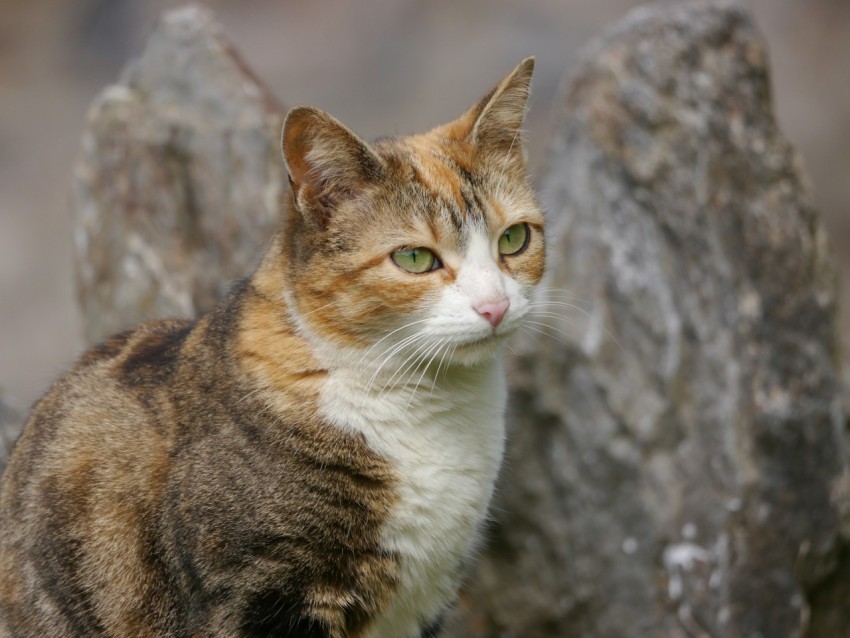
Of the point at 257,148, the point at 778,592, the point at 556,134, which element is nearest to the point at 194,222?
the point at 257,148

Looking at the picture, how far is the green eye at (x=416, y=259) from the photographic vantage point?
2.88 metres

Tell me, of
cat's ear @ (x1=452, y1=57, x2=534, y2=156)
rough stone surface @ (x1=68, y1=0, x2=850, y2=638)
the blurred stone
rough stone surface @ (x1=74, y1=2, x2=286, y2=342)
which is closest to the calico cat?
cat's ear @ (x1=452, y1=57, x2=534, y2=156)

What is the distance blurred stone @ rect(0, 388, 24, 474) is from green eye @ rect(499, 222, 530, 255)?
2.53 metres

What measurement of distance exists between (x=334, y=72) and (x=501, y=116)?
29.7ft

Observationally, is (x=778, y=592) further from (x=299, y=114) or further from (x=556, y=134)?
(x=299, y=114)

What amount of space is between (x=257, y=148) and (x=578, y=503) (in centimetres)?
260

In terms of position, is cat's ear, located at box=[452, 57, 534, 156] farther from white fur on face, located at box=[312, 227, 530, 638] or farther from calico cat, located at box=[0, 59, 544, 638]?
white fur on face, located at box=[312, 227, 530, 638]

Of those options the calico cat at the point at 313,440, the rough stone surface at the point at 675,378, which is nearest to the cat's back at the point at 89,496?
the calico cat at the point at 313,440

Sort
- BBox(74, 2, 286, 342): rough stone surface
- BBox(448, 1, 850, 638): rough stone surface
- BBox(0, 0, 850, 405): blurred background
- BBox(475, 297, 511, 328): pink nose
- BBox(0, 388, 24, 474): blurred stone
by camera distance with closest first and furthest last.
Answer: BBox(475, 297, 511, 328): pink nose → BBox(0, 388, 24, 474): blurred stone → BBox(448, 1, 850, 638): rough stone surface → BBox(74, 2, 286, 342): rough stone surface → BBox(0, 0, 850, 405): blurred background

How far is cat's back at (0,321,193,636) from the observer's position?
294cm

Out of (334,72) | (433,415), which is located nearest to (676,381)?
(433,415)

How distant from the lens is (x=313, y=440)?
113 inches

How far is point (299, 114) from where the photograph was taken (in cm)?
281

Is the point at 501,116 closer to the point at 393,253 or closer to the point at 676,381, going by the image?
the point at 393,253
